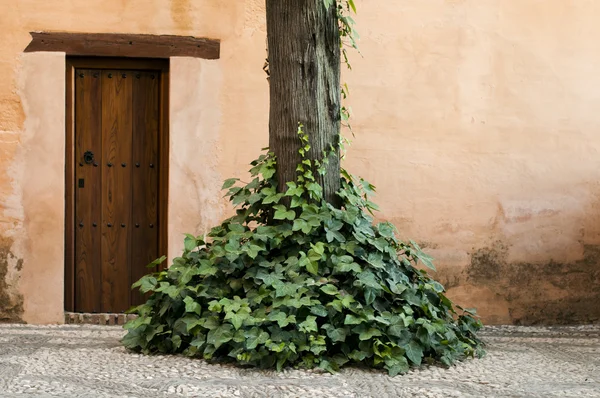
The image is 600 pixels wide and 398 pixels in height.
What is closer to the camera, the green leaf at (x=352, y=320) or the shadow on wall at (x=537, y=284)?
the green leaf at (x=352, y=320)

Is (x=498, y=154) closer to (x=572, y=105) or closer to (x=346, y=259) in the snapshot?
(x=572, y=105)

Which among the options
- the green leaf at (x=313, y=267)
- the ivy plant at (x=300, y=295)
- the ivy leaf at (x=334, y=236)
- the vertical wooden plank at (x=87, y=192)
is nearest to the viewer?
the ivy plant at (x=300, y=295)

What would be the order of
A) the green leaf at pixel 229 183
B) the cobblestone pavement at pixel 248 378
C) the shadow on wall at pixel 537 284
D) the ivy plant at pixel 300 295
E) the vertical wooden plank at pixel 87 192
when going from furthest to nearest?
the shadow on wall at pixel 537 284 → the vertical wooden plank at pixel 87 192 → the green leaf at pixel 229 183 → the ivy plant at pixel 300 295 → the cobblestone pavement at pixel 248 378

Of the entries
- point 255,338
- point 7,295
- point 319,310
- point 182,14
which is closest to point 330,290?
point 319,310

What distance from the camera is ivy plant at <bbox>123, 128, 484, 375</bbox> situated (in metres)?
4.38

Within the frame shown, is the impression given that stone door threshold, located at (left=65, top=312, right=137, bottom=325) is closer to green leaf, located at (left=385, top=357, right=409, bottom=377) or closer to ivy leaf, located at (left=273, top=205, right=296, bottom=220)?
ivy leaf, located at (left=273, top=205, right=296, bottom=220)

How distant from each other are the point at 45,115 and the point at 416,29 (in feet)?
9.34

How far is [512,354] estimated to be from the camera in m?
5.11

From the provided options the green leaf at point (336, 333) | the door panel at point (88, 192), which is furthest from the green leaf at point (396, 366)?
the door panel at point (88, 192)

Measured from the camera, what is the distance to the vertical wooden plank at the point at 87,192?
6574mm

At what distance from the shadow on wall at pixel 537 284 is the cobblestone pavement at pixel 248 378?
1518mm

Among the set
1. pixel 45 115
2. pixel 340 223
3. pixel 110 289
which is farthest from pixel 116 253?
pixel 340 223

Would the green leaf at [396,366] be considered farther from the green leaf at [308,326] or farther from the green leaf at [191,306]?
the green leaf at [191,306]

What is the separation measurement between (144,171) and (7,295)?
135 centimetres
